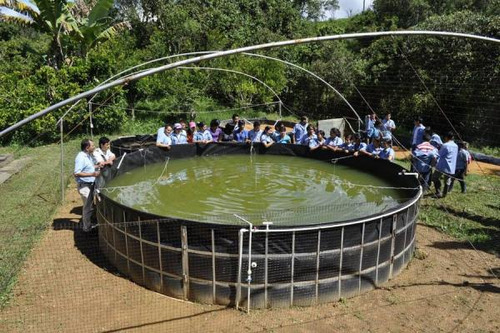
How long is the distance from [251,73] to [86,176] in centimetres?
1565

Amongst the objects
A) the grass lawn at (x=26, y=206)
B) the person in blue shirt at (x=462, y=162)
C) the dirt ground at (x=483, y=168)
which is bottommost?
→ the dirt ground at (x=483, y=168)

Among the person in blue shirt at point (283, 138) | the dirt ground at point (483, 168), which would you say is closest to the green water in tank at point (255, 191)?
the person in blue shirt at point (283, 138)

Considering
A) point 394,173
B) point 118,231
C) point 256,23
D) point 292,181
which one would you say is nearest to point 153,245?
Answer: point 118,231

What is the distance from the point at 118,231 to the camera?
6.83 metres

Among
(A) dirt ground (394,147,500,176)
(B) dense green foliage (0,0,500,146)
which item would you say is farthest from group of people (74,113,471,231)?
(B) dense green foliage (0,0,500,146)

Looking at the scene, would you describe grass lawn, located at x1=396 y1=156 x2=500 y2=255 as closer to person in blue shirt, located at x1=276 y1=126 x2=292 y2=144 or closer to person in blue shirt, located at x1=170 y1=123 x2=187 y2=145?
person in blue shirt, located at x1=276 y1=126 x2=292 y2=144

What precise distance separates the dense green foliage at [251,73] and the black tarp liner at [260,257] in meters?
6.84

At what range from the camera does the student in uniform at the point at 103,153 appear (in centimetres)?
894

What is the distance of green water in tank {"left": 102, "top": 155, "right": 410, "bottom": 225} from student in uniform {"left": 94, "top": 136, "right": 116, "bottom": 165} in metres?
0.63

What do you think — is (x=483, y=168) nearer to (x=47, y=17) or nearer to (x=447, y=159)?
(x=447, y=159)

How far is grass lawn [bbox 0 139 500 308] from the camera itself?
7.75 metres

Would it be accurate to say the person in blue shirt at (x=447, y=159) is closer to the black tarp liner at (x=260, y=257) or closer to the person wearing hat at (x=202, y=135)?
the black tarp liner at (x=260, y=257)

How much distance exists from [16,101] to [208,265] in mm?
13791

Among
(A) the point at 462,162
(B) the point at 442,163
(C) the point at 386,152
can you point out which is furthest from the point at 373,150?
(A) the point at 462,162
